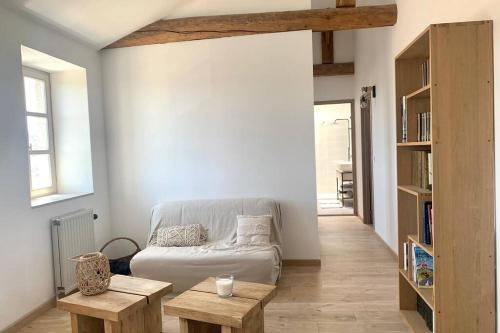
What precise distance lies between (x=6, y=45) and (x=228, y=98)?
1.97m

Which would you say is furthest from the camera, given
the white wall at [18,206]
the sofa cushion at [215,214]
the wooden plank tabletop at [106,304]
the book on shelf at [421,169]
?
the sofa cushion at [215,214]

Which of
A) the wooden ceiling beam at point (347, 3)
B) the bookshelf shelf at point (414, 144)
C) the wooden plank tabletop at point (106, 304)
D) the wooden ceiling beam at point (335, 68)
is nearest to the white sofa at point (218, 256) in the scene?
the wooden plank tabletop at point (106, 304)

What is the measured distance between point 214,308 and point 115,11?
274 centimetres

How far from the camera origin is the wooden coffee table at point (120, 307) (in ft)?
6.98

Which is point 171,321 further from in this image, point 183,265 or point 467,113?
point 467,113

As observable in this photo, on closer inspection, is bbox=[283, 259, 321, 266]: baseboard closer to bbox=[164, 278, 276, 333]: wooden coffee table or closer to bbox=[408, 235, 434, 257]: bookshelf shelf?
bbox=[408, 235, 434, 257]: bookshelf shelf

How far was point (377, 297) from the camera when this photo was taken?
3080mm

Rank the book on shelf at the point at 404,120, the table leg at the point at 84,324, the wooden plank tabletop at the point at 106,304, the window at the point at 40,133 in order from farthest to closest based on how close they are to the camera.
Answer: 1. the window at the point at 40,133
2. the book on shelf at the point at 404,120
3. the table leg at the point at 84,324
4. the wooden plank tabletop at the point at 106,304

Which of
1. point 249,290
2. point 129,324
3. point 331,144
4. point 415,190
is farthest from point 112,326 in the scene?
point 331,144

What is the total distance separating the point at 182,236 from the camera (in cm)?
360

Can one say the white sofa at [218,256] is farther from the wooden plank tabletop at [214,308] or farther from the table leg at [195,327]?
the wooden plank tabletop at [214,308]

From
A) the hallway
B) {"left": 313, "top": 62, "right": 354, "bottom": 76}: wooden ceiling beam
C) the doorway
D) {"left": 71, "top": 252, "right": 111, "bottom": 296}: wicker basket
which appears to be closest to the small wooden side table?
{"left": 71, "top": 252, "right": 111, "bottom": 296}: wicker basket

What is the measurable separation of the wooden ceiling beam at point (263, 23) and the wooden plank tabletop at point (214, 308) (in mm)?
2709

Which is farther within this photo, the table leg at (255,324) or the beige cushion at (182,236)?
the beige cushion at (182,236)
